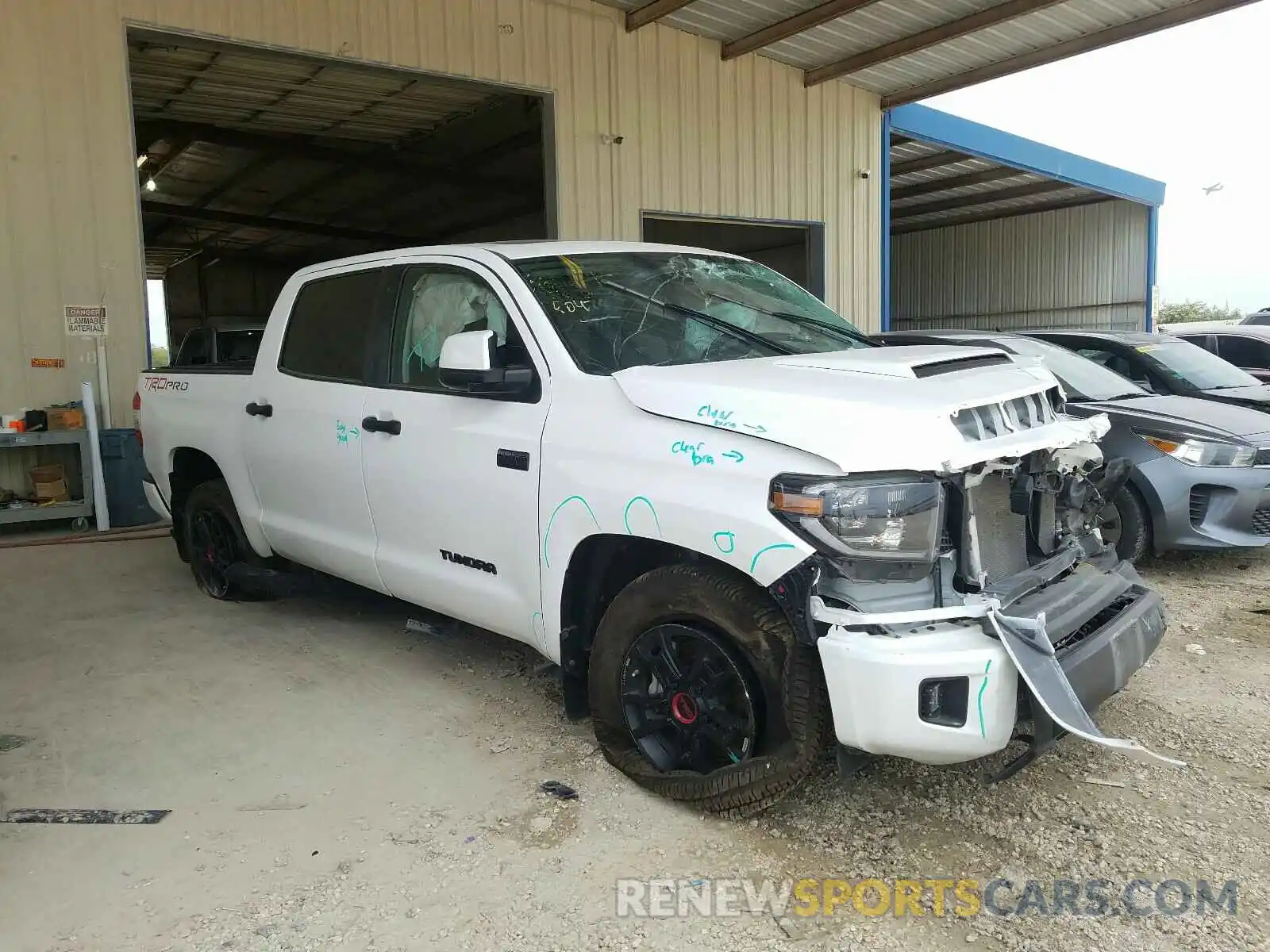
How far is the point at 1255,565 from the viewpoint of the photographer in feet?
21.1

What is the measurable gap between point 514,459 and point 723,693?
3.73 feet

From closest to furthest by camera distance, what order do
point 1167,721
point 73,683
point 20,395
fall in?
point 1167,721
point 73,683
point 20,395

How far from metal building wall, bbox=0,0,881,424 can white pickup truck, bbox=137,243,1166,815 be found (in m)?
5.09

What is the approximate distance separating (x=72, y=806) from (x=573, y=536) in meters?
1.98

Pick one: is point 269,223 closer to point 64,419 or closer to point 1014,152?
point 64,419

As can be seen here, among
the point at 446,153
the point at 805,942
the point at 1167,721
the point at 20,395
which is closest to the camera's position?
the point at 805,942

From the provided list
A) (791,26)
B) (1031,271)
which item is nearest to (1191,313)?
(1031,271)

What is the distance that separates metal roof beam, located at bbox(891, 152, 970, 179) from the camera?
17.6 metres

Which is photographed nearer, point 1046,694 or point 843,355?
point 1046,694

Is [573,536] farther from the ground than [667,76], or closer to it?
closer to it

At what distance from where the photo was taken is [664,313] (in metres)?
3.71

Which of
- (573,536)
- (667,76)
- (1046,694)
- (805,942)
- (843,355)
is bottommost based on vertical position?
(805,942)

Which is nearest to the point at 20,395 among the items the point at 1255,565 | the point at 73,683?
the point at 73,683

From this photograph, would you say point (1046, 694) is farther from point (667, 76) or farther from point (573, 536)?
point (667, 76)
